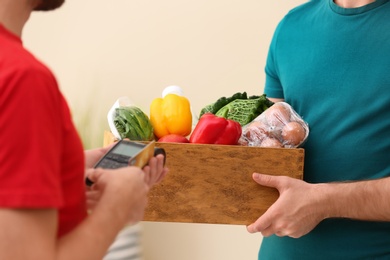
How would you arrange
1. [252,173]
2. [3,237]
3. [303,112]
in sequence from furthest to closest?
[303,112] < [252,173] < [3,237]

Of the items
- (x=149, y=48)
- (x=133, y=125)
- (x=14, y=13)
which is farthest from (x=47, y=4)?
(x=149, y=48)

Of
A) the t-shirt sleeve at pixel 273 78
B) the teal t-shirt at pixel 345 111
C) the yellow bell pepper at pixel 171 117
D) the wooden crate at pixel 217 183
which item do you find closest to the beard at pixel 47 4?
the wooden crate at pixel 217 183

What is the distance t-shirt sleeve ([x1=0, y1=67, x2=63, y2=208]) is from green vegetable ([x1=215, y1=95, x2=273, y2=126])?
3.18 ft

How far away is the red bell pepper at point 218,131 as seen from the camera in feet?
5.16

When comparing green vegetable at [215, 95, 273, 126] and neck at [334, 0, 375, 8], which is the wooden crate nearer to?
green vegetable at [215, 95, 273, 126]

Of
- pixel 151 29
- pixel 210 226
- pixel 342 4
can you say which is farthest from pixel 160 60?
pixel 342 4

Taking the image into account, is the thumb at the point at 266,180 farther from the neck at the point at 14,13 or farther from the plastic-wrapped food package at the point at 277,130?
the neck at the point at 14,13

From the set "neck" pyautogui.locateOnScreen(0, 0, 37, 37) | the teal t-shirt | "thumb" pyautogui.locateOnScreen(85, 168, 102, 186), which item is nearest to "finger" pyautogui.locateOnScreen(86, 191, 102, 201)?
"thumb" pyautogui.locateOnScreen(85, 168, 102, 186)

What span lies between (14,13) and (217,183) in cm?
82

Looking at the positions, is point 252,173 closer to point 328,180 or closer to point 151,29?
point 328,180

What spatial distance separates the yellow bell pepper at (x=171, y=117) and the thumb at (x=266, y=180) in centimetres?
25

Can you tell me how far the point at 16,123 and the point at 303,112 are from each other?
1079mm

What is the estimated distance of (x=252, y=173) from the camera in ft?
5.10

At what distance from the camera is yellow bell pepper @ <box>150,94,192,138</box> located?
5.45ft
